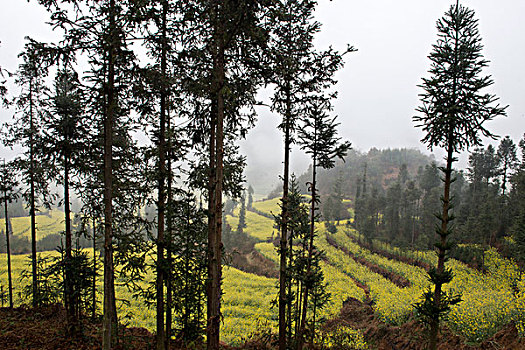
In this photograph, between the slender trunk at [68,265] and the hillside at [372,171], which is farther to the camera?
the hillside at [372,171]

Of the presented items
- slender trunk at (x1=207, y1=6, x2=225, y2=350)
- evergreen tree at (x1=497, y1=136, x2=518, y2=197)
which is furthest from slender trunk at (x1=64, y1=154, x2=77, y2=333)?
evergreen tree at (x1=497, y1=136, x2=518, y2=197)

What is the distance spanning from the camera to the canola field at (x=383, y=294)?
50.9ft

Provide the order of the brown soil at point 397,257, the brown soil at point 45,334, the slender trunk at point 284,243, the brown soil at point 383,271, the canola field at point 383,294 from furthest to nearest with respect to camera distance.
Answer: the brown soil at point 397,257 < the brown soil at point 383,271 < the canola field at point 383,294 < the brown soil at point 45,334 < the slender trunk at point 284,243

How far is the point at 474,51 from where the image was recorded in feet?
27.6

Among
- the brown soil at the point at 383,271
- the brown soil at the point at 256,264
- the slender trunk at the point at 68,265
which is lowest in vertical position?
the brown soil at the point at 256,264

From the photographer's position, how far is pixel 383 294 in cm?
2905

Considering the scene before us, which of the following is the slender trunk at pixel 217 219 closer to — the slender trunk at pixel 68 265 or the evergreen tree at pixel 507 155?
the slender trunk at pixel 68 265

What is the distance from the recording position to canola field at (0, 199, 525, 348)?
15.5m

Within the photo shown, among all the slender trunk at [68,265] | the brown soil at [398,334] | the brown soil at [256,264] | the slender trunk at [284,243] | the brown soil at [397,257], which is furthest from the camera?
the brown soil at [256,264]

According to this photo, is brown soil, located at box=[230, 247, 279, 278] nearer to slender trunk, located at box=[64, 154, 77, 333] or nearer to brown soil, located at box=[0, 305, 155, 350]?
brown soil, located at box=[0, 305, 155, 350]

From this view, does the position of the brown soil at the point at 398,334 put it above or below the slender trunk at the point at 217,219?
below

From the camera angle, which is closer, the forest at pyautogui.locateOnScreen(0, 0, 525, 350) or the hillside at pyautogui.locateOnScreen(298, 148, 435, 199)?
the forest at pyautogui.locateOnScreen(0, 0, 525, 350)

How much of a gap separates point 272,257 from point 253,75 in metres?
48.3

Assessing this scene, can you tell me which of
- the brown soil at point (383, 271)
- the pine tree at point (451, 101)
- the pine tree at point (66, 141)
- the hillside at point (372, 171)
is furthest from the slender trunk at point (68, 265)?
the hillside at point (372, 171)
